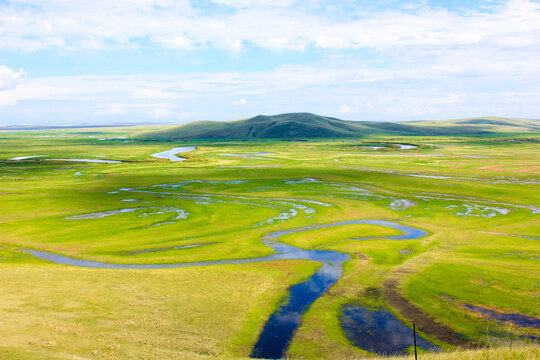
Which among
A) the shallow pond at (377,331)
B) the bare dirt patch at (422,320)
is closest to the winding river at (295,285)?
the shallow pond at (377,331)

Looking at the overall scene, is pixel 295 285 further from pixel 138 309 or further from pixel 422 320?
pixel 138 309

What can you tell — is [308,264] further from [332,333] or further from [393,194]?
[393,194]

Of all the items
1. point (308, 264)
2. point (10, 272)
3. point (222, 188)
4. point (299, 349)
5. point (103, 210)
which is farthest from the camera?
point (222, 188)

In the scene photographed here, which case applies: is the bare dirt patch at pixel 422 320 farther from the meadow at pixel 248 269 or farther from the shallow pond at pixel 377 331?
the shallow pond at pixel 377 331

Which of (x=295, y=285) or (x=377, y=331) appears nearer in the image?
(x=377, y=331)

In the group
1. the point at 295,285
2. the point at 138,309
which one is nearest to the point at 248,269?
the point at 295,285

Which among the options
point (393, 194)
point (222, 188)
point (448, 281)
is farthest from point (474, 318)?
point (222, 188)
